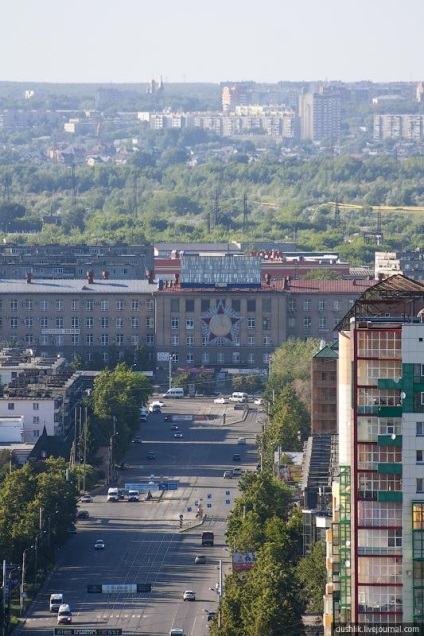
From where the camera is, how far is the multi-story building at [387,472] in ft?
107

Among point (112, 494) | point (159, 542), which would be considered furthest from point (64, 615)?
point (112, 494)

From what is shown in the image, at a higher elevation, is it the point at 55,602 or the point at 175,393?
the point at 55,602

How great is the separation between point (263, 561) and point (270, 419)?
27.9 m

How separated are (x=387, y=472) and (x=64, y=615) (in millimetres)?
21891

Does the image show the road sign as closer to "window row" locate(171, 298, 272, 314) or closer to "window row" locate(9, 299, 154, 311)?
"window row" locate(171, 298, 272, 314)

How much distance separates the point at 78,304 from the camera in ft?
337

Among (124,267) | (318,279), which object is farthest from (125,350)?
(124,267)

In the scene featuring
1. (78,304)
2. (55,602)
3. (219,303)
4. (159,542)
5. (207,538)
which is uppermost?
(55,602)

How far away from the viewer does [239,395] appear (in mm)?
94625

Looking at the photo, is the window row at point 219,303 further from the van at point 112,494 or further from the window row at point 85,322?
the van at point 112,494

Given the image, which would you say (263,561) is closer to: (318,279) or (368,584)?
(368,584)

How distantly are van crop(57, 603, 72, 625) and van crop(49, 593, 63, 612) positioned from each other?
0.49 m

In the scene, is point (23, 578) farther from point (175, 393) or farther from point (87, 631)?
point (175, 393)

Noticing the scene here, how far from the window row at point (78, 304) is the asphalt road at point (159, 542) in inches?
559
